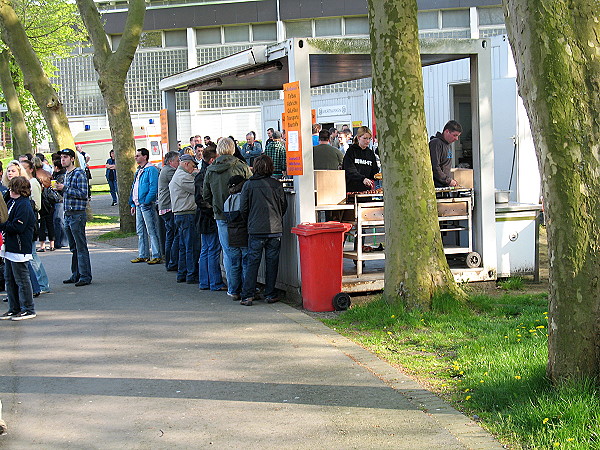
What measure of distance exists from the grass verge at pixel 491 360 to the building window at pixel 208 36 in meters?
44.6

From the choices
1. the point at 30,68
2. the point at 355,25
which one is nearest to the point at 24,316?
the point at 30,68

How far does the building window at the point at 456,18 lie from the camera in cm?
4966

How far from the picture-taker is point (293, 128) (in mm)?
10742

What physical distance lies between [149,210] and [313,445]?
9.82 m

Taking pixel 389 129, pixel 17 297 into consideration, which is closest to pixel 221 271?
pixel 17 297

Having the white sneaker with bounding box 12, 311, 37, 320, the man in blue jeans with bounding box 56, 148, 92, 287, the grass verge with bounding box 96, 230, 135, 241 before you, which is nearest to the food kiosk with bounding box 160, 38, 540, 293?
the man in blue jeans with bounding box 56, 148, 92, 287

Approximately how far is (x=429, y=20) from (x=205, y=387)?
4545 centimetres

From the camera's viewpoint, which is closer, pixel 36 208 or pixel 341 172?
pixel 341 172

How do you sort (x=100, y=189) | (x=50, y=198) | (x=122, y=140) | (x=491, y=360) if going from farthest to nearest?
(x=100, y=189)
(x=122, y=140)
(x=50, y=198)
(x=491, y=360)

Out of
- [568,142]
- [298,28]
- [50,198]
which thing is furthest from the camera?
[298,28]

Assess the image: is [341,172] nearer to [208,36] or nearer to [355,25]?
[355,25]

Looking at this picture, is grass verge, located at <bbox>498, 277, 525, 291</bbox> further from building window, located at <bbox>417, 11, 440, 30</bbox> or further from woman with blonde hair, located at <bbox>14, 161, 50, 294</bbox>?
building window, located at <bbox>417, 11, 440, 30</bbox>

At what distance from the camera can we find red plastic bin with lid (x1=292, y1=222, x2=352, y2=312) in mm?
10102

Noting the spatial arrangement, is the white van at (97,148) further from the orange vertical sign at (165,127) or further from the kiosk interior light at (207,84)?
the kiosk interior light at (207,84)
